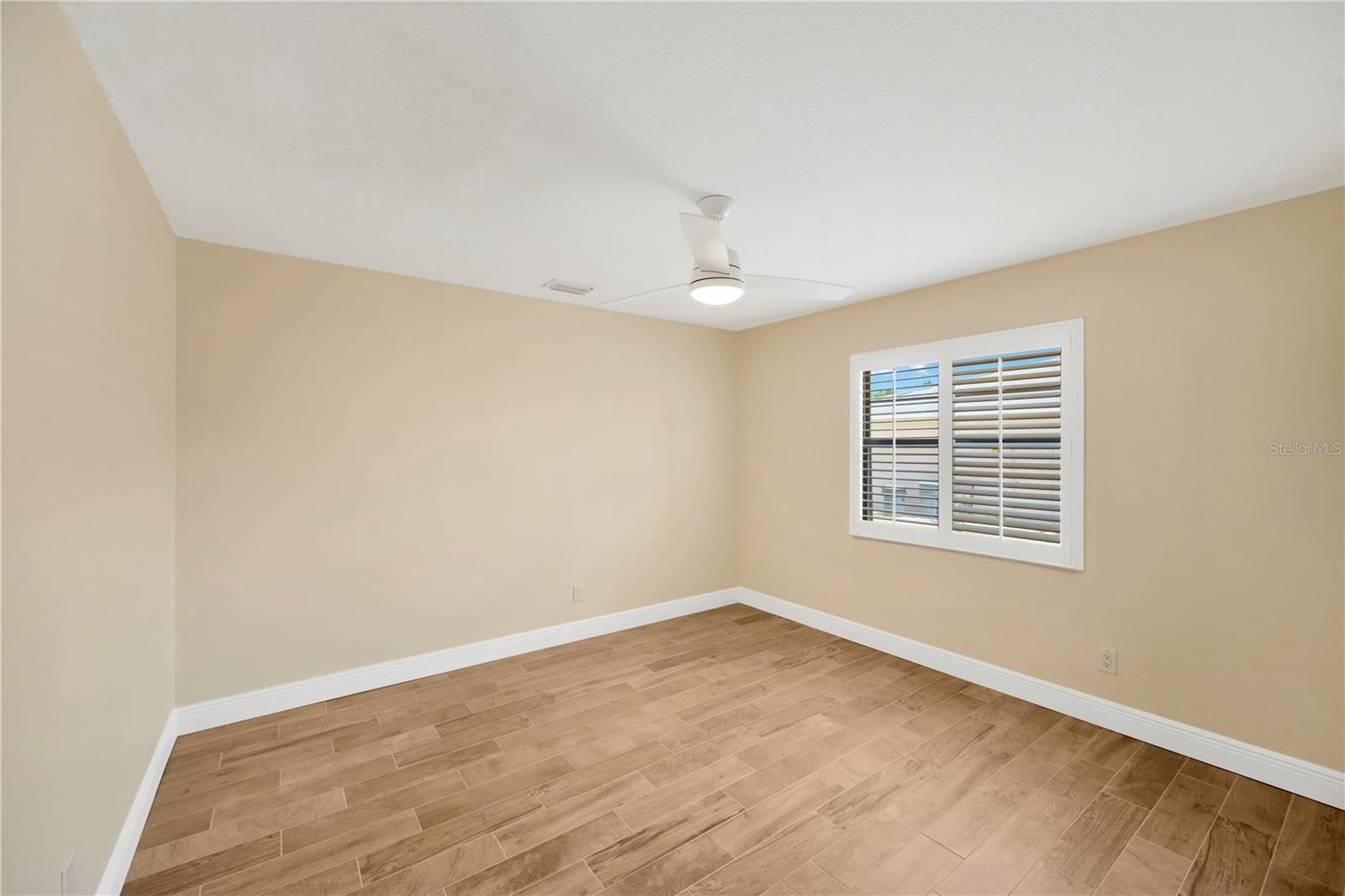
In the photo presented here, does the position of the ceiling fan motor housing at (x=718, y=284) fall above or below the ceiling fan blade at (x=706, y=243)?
below

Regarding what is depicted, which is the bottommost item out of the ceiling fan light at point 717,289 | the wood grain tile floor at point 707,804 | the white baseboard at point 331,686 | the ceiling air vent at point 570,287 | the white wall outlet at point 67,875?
the wood grain tile floor at point 707,804

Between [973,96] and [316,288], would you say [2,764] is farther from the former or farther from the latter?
[973,96]

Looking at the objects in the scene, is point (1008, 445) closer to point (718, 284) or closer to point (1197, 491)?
point (1197, 491)

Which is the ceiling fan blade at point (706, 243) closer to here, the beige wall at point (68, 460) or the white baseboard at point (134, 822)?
the beige wall at point (68, 460)

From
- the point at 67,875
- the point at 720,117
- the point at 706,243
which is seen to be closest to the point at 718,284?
the point at 706,243

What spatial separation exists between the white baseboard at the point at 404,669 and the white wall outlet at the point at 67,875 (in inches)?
66.5

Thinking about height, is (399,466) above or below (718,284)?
below

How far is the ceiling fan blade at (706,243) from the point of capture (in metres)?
2.21

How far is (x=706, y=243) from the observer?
230 cm

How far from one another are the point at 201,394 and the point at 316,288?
0.83m

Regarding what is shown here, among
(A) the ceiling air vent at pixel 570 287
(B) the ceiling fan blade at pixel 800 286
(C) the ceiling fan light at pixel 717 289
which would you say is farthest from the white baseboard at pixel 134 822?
(B) the ceiling fan blade at pixel 800 286

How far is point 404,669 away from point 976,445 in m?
3.89

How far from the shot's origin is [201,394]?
2.99 m

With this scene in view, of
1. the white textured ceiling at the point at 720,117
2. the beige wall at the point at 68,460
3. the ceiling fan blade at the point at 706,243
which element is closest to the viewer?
the beige wall at the point at 68,460
